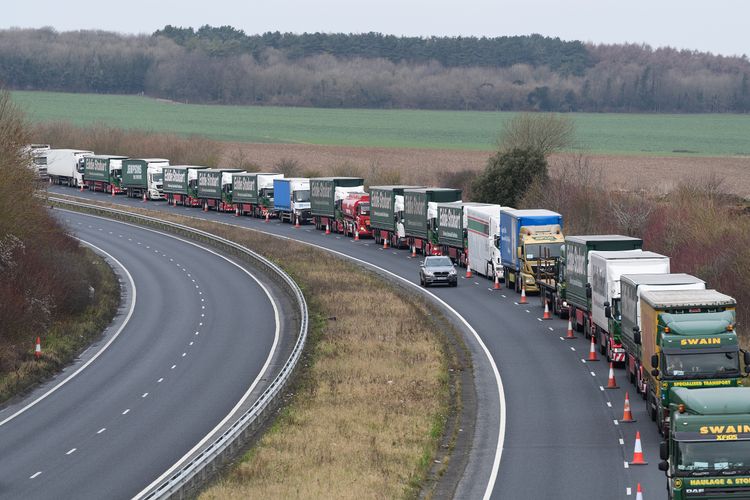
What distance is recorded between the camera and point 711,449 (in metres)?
25.0

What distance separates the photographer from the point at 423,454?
33.9 metres

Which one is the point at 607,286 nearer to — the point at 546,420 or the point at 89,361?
the point at 546,420

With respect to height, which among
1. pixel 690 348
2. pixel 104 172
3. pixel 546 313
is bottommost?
pixel 546 313

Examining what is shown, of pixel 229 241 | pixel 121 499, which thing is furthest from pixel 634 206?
pixel 121 499

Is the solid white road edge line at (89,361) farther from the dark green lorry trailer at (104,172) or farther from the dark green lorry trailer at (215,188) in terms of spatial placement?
the dark green lorry trailer at (104,172)

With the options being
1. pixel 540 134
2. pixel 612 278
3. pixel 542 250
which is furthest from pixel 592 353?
pixel 540 134

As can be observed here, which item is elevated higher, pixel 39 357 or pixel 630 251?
pixel 630 251

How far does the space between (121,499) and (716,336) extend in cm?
1583

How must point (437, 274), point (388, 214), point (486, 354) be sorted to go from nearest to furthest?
point (486, 354), point (437, 274), point (388, 214)

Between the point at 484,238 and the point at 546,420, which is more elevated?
the point at 484,238

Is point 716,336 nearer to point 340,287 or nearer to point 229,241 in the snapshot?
point 340,287

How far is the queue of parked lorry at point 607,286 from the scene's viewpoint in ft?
82.7

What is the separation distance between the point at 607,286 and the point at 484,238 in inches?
973

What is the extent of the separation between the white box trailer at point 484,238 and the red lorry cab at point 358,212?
63.2 feet
